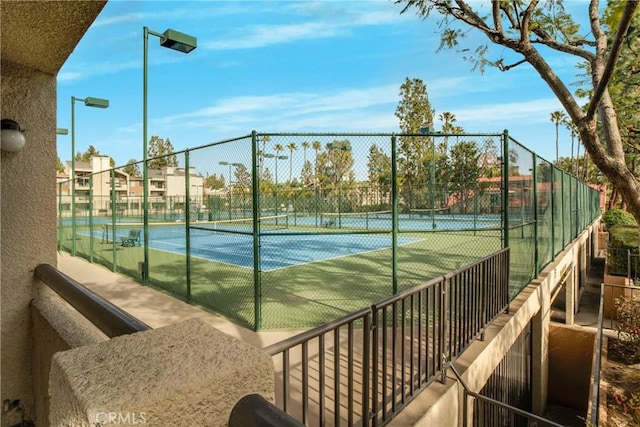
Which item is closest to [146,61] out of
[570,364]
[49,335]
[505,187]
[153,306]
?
[153,306]

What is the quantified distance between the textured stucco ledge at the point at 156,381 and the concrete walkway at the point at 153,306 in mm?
3887

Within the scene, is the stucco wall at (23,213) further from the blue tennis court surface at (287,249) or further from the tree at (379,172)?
the blue tennis court surface at (287,249)

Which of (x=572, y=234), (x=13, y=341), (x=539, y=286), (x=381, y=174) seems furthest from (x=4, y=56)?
(x=572, y=234)

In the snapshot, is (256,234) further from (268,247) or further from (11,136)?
(268,247)

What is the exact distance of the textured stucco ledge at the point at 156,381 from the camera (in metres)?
0.88

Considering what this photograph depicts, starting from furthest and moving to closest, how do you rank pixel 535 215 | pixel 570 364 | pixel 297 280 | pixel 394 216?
pixel 570 364, pixel 297 280, pixel 535 215, pixel 394 216

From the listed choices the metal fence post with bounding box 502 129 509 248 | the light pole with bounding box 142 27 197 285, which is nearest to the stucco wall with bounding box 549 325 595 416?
the metal fence post with bounding box 502 129 509 248

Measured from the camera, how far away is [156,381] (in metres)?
0.94

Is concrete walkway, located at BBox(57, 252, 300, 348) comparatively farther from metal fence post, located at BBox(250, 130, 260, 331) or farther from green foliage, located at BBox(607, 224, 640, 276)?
green foliage, located at BBox(607, 224, 640, 276)

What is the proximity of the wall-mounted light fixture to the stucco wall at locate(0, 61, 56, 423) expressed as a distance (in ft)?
0.58

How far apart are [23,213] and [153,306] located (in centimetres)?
397

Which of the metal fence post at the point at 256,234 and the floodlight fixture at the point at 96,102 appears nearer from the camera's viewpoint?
the metal fence post at the point at 256,234

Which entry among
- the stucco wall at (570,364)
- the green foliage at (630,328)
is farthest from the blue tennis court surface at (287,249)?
the green foliage at (630,328)

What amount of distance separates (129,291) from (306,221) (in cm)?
419
